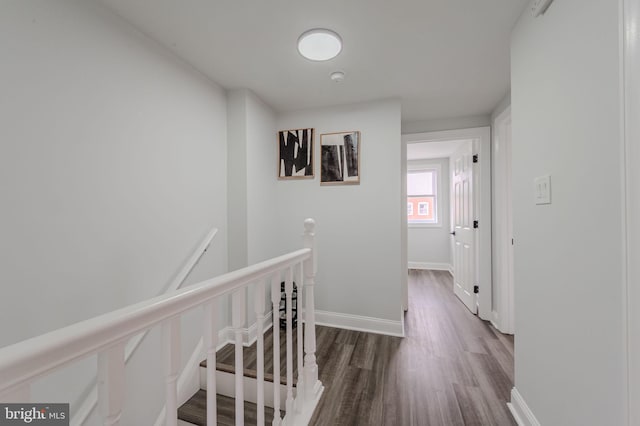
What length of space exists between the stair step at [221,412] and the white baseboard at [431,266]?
14.3 feet

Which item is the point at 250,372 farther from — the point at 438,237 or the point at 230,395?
the point at 438,237

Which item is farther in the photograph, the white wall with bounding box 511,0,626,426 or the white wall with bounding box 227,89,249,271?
the white wall with bounding box 227,89,249,271

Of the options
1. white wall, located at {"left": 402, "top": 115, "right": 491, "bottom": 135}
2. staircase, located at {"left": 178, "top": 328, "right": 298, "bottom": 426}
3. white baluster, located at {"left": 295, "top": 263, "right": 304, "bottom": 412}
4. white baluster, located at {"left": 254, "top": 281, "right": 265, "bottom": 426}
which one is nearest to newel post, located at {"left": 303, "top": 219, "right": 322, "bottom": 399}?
white baluster, located at {"left": 295, "top": 263, "right": 304, "bottom": 412}

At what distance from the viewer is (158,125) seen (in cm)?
172

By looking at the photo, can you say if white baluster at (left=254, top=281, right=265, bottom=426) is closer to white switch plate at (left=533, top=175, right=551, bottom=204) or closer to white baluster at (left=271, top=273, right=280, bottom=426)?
white baluster at (left=271, top=273, right=280, bottom=426)

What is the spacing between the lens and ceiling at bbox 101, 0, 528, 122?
56.0 inches

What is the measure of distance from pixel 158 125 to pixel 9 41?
69 centimetres

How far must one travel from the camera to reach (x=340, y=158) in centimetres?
264

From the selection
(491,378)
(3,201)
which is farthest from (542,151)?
(3,201)

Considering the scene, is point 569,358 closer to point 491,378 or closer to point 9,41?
point 491,378

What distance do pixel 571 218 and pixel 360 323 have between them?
197cm

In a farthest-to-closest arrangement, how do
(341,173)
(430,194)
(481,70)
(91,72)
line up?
(430,194)
(341,173)
(481,70)
(91,72)

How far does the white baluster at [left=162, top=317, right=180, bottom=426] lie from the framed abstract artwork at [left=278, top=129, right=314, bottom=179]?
7.23 ft

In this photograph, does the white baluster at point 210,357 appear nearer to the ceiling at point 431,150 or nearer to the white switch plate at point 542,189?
the white switch plate at point 542,189
